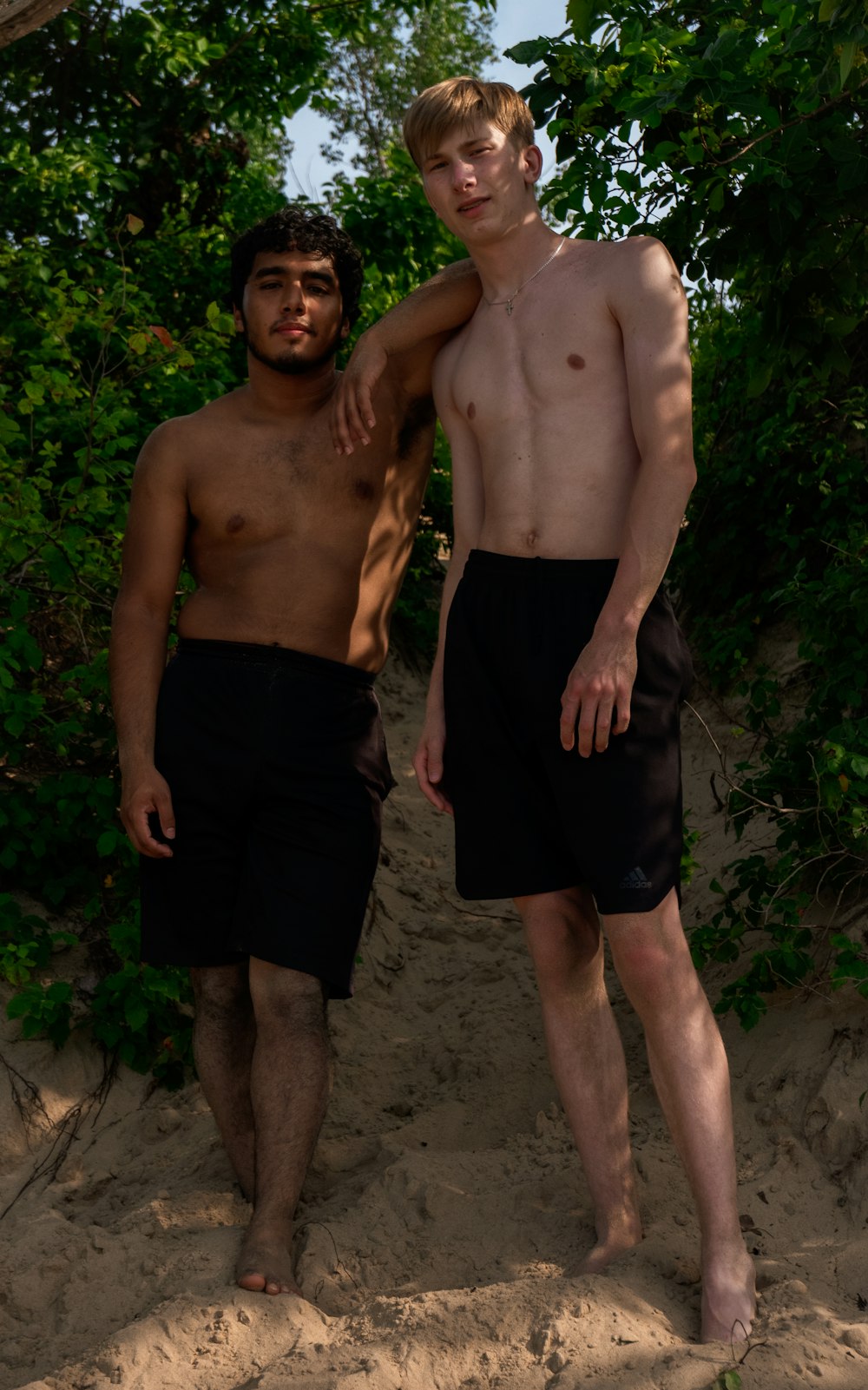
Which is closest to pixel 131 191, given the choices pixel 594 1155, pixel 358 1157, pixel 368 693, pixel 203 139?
pixel 203 139

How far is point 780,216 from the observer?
3.18m

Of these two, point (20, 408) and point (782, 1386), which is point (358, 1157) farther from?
point (20, 408)

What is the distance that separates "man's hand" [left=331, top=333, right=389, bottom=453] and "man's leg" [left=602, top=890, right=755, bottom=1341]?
1.26 m

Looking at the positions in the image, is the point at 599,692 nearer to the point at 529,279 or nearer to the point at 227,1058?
the point at 529,279

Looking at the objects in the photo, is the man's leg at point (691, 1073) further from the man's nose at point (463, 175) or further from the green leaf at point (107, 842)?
the green leaf at point (107, 842)

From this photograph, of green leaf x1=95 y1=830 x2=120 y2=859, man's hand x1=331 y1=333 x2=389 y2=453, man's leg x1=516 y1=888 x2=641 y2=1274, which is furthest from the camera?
green leaf x1=95 y1=830 x2=120 y2=859

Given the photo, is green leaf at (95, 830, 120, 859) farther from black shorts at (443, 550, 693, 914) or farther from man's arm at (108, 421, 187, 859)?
black shorts at (443, 550, 693, 914)

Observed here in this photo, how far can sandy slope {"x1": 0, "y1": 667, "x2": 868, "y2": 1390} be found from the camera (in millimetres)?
2379

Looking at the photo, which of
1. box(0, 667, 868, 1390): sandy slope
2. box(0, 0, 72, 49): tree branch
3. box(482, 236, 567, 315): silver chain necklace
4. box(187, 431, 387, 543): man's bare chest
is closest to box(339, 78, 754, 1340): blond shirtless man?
box(482, 236, 567, 315): silver chain necklace

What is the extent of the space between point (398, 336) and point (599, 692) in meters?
1.02

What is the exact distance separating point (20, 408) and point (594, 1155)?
2.63 meters

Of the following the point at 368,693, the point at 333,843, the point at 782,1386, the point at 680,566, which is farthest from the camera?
the point at 680,566

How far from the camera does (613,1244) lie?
2.65 meters

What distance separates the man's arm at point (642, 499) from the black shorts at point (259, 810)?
0.79m
